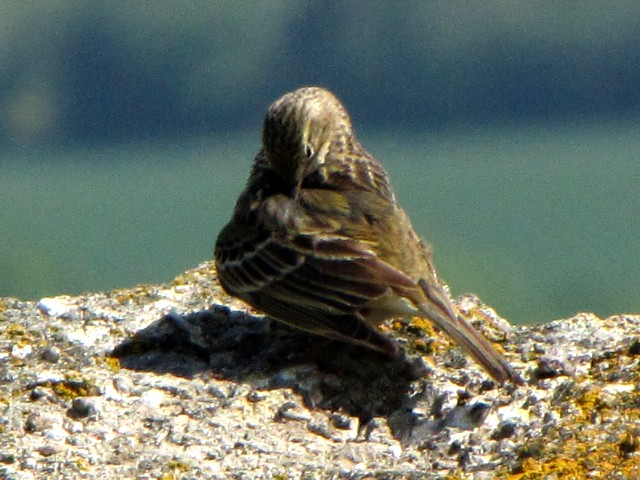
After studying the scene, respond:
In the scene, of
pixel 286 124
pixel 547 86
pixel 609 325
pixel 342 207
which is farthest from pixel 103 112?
pixel 609 325

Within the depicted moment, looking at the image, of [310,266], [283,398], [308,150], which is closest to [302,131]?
[308,150]

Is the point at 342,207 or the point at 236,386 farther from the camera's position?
the point at 342,207

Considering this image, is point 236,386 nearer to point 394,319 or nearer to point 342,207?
point 394,319

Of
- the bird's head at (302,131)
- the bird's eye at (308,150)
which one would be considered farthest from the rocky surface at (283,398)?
the bird's eye at (308,150)

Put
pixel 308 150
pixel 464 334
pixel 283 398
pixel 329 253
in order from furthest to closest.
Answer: pixel 308 150 → pixel 329 253 → pixel 464 334 → pixel 283 398

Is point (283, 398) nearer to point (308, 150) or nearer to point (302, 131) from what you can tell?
point (308, 150)

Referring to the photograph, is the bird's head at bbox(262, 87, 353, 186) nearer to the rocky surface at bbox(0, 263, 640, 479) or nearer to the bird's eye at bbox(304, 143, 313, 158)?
the bird's eye at bbox(304, 143, 313, 158)

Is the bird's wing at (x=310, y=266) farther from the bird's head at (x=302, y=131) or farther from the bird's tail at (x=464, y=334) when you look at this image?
the bird's head at (x=302, y=131)
